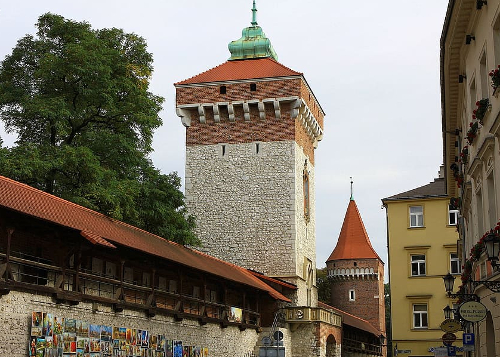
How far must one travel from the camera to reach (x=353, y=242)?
55.6m

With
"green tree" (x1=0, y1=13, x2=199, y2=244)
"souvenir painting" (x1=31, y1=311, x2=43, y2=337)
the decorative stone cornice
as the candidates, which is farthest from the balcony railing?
"souvenir painting" (x1=31, y1=311, x2=43, y2=337)

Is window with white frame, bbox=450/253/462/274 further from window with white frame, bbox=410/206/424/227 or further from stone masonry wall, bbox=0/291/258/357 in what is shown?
stone masonry wall, bbox=0/291/258/357

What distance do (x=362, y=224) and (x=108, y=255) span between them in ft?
131

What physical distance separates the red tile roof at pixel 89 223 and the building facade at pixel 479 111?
7.45 m

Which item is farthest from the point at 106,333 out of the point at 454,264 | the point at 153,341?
the point at 454,264

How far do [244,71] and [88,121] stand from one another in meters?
10.2

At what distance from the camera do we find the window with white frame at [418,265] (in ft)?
118

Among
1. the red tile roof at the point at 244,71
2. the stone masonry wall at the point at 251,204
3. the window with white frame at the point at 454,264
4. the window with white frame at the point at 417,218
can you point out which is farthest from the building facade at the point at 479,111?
the red tile roof at the point at 244,71

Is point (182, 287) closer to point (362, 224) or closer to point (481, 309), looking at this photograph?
point (481, 309)

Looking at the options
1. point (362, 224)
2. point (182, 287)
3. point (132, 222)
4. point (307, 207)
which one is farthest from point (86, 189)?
point (362, 224)

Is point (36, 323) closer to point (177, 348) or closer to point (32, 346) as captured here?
point (32, 346)

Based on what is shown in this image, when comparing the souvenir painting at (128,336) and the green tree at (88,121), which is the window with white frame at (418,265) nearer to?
the green tree at (88,121)

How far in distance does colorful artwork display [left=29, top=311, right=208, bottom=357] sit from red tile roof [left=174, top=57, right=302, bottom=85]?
17863 millimetres

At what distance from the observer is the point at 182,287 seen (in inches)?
920
